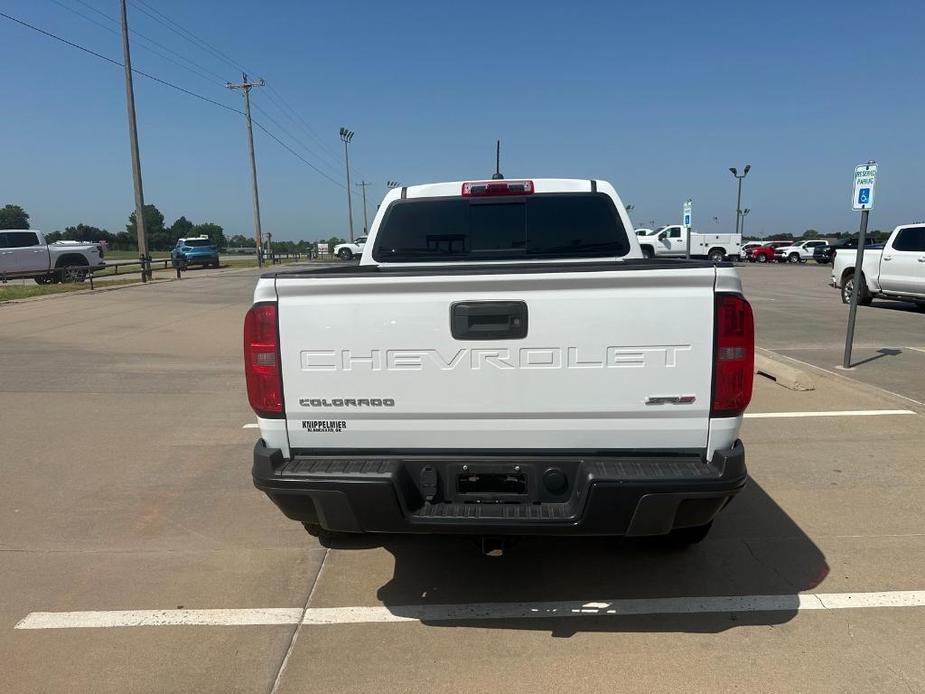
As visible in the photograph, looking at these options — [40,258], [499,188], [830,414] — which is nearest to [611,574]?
[499,188]

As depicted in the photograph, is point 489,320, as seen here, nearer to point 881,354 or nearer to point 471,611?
point 471,611

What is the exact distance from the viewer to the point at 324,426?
2.84m

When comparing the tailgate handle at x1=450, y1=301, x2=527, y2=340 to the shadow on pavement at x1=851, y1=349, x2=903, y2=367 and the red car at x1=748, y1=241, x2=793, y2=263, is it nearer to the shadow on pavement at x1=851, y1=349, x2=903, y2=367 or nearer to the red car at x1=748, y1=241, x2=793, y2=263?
the shadow on pavement at x1=851, y1=349, x2=903, y2=367

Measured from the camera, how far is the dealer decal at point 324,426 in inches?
111

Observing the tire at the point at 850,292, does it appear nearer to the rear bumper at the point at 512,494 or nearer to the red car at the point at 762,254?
the rear bumper at the point at 512,494

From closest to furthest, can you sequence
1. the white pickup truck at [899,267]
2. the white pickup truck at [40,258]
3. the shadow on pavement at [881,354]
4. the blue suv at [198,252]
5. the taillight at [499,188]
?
the taillight at [499,188], the shadow on pavement at [881,354], the white pickup truck at [899,267], the white pickup truck at [40,258], the blue suv at [198,252]

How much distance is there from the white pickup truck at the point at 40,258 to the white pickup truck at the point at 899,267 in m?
23.2

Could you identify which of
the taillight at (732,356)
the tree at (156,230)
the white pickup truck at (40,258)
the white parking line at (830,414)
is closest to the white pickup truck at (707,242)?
the white pickup truck at (40,258)

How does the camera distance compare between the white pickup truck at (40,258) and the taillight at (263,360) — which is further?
the white pickup truck at (40,258)

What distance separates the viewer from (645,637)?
9.82 feet

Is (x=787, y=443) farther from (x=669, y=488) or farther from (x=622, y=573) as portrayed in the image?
(x=669, y=488)

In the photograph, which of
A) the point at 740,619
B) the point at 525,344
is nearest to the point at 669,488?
the point at 525,344

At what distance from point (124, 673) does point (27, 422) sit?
4.68 m

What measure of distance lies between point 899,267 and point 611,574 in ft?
46.3
